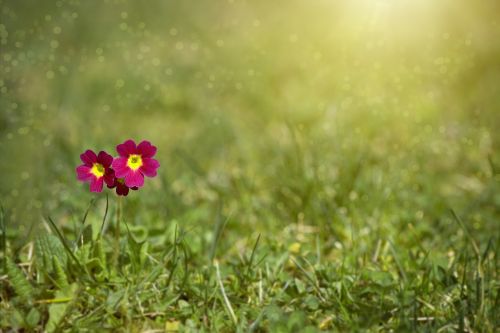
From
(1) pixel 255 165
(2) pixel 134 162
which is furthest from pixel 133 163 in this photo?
(1) pixel 255 165

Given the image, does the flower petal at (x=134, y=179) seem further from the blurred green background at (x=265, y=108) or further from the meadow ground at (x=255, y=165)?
the blurred green background at (x=265, y=108)

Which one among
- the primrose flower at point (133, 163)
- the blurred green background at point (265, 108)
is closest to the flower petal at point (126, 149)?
the primrose flower at point (133, 163)

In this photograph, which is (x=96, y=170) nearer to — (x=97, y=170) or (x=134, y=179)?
(x=97, y=170)

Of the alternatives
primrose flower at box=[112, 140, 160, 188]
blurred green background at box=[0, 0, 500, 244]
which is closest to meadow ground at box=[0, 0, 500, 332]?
blurred green background at box=[0, 0, 500, 244]

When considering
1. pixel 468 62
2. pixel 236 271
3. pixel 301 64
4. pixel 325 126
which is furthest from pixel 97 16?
pixel 236 271

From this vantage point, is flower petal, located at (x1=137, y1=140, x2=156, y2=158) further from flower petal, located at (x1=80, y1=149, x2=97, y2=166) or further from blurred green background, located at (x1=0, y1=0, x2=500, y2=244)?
blurred green background, located at (x1=0, y1=0, x2=500, y2=244)
